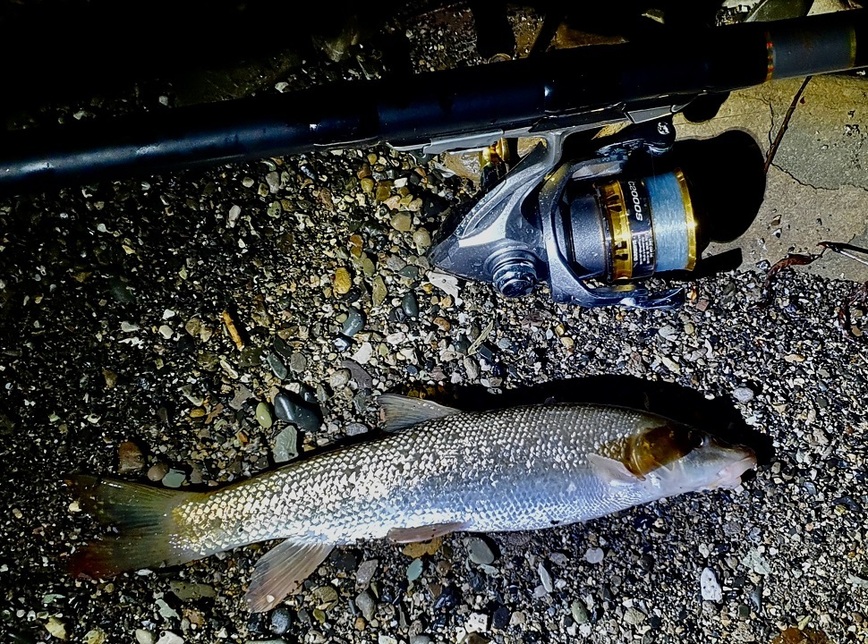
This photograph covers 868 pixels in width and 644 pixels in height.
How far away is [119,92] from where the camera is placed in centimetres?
342

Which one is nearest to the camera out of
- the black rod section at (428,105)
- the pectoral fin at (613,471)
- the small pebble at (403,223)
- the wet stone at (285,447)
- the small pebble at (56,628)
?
the black rod section at (428,105)

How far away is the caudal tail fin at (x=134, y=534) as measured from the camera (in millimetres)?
2867

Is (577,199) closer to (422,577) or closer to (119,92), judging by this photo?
(422,577)

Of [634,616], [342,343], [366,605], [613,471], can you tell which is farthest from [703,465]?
[342,343]

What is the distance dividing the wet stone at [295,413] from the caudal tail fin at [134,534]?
0.51 m

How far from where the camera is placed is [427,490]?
2.82m

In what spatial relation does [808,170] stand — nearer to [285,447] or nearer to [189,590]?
[285,447]

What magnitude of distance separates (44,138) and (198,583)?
1955 millimetres

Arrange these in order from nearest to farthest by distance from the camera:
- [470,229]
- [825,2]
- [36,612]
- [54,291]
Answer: [470,229] < [36,612] < [54,291] < [825,2]

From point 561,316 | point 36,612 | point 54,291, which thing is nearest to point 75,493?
point 36,612

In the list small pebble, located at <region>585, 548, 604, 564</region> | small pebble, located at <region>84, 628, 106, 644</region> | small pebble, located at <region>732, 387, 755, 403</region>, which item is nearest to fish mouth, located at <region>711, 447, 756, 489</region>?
small pebble, located at <region>732, 387, 755, 403</region>

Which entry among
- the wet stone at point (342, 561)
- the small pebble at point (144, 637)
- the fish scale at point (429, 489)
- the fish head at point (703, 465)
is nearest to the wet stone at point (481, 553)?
the fish scale at point (429, 489)

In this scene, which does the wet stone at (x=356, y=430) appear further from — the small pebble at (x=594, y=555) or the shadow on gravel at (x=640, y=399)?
the small pebble at (x=594, y=555)

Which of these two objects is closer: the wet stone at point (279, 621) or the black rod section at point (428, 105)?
the black rod section at point (428, 105)
